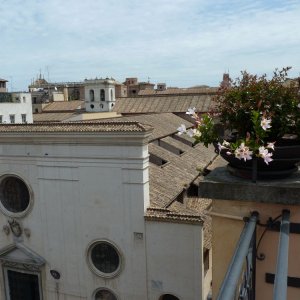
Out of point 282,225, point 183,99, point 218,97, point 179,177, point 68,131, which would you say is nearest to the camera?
point 282,225

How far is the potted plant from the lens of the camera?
2668 millimetres

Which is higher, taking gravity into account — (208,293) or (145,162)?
(145,162)

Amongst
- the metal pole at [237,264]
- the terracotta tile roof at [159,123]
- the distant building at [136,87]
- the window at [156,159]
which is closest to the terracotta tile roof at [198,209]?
the window at [156,159]

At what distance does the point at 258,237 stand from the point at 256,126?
0.82m

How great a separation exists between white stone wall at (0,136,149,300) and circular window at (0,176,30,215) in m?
0.37

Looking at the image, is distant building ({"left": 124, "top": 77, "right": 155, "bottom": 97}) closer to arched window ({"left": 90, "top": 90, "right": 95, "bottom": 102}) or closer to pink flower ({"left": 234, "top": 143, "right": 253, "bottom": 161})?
arched window ({"left": 90, "top": 90, "right": 95, "bottom": 102})

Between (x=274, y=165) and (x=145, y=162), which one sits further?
(x=145, y=162)

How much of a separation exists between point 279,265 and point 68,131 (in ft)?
33.8

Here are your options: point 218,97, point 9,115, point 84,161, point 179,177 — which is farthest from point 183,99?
point 218,97

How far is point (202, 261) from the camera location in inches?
425

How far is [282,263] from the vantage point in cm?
193

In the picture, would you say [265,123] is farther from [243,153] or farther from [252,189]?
[252,189]

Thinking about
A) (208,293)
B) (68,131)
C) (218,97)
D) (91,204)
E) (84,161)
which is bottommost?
(208,293)

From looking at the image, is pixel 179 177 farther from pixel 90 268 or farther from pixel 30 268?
pixel 30 268
